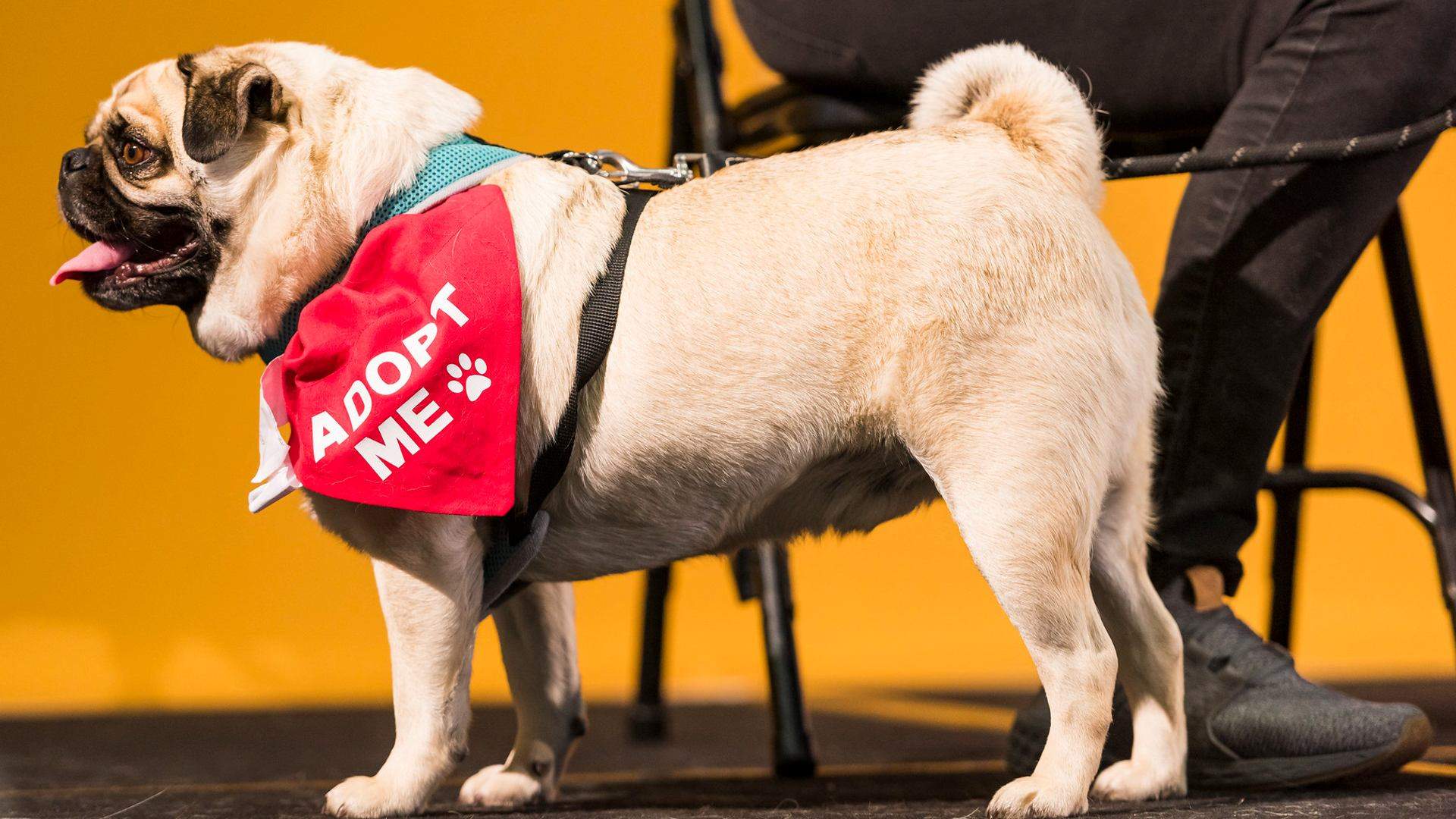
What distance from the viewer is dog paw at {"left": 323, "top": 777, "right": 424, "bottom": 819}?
4.10ft

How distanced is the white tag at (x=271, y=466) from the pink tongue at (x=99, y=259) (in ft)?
0.76

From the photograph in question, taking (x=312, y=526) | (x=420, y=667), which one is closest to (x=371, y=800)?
(x=420, y=667)

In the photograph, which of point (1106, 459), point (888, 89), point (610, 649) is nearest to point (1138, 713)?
point (1106, 459)

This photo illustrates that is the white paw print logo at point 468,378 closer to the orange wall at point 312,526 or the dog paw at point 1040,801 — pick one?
the dog paw at point 1040,801

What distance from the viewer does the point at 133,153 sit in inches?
52.5

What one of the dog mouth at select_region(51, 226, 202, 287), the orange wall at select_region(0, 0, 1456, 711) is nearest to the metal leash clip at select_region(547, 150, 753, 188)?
the dog mouth at select_region(51, 226, 202, 287)

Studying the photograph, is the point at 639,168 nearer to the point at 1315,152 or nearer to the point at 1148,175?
the point at 1148,175

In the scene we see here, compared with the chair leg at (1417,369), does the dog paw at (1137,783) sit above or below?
below

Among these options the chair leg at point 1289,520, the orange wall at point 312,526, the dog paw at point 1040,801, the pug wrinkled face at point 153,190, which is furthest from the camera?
the orange wall at point 312,526

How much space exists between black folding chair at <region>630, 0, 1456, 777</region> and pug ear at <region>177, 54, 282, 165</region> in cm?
56

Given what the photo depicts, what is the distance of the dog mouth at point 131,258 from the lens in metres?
1.35

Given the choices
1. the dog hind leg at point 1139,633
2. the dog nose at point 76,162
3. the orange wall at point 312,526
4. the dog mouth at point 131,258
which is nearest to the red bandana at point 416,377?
the dog mouth at point 131,258

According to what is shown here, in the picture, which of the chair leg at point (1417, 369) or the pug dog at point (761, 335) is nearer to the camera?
the pug dog at point (761, 335)

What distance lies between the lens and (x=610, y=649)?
11.8 ft
